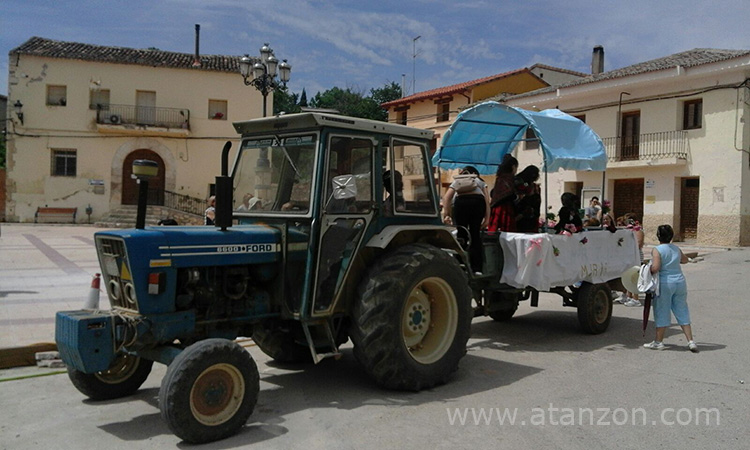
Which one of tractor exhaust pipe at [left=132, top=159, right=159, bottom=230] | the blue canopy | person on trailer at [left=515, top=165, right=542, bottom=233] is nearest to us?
tractor exhaust pipe at [left=132, top=159, right=159, bottom=230]

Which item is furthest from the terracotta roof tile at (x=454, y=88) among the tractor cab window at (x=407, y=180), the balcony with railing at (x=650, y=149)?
the tractor cab window at (x=407, y=180)

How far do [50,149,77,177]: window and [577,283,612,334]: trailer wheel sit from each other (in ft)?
104

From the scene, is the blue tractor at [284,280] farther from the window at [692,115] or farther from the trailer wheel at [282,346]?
the window at [692,115]

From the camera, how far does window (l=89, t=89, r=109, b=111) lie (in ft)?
111

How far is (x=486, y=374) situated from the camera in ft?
21.0

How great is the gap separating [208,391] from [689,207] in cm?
2478

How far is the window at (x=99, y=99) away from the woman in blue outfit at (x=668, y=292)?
106 feet

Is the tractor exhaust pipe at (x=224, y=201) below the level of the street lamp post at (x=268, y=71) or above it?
below

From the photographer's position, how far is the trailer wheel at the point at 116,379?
5160 millimetres

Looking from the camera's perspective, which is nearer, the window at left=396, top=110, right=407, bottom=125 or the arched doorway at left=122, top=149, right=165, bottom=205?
the arched doorway at left=122, top=149, right=165, bottom=205

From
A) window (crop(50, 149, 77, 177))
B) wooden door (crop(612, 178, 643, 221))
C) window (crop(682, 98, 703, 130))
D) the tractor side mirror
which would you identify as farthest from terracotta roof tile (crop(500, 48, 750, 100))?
window (crop(50, 149, 77, 177))

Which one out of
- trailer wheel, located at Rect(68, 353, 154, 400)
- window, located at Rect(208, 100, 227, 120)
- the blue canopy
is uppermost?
window, located at Rect(208, 100, 227, 120)

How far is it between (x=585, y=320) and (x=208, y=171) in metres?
30.0

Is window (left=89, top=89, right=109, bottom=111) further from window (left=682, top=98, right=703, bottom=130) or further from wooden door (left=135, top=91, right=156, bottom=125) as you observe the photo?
window (left=682, top=98, right=703, bottom=130)
